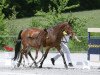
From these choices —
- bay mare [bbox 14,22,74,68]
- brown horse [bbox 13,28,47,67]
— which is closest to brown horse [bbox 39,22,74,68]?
bay mare [bbox 14,22,74,68]

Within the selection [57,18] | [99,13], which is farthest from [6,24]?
[99,13]

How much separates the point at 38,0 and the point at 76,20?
2472cm

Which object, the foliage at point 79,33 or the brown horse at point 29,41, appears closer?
the brown horse at point 29,41

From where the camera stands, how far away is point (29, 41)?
68.5ft

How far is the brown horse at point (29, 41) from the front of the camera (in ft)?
67.2

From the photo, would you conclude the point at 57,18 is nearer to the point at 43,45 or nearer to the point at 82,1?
the point at 43,45

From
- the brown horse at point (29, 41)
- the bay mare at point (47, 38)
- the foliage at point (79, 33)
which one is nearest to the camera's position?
the bay mare at point (47, 38)

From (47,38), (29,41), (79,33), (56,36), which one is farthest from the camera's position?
(79,33)

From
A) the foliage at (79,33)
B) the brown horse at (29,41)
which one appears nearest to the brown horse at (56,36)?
the brown horse at (29,41)

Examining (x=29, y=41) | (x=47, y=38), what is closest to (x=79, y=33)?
(x=29, y=41)

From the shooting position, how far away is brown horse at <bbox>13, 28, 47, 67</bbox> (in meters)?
20.5

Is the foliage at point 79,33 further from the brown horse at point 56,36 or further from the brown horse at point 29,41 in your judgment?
the brown horse at point 56,36

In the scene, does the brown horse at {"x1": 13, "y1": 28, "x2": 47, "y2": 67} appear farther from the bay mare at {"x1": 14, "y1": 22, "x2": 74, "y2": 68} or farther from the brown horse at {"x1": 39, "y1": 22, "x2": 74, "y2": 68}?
the brown horse at {"x1": 39, "y1": 22, "x2": 74, "y2": 68}

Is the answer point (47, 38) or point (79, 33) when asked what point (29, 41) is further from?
point (79, 33)
